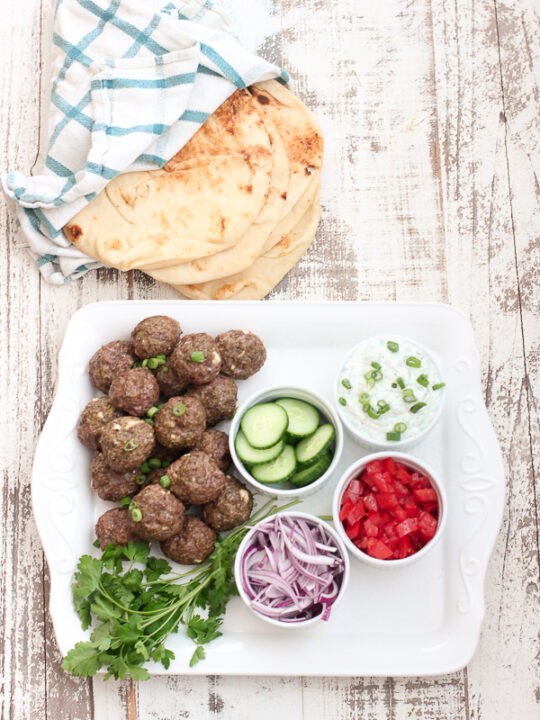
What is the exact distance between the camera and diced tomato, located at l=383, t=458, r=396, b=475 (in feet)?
9.42

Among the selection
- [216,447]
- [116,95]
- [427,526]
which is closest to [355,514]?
[427,526]

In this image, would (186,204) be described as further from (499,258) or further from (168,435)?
(499,258)

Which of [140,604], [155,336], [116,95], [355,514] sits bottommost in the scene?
[140,604]

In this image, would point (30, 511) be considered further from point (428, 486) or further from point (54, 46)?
point (54, 46)

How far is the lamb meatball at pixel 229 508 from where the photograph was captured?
9.39 feet

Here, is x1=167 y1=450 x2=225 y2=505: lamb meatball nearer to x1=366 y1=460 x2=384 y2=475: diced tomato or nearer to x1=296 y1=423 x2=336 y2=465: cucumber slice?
x1=296 y1=423 x2=336 y2=465: cucumber slice

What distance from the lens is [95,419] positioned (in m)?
2.98

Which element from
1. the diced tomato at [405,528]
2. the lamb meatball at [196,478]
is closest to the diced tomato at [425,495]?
the diced tomato at [405,528]

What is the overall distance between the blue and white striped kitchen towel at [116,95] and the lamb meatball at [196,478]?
1139 millimetres

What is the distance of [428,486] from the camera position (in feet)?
9.46

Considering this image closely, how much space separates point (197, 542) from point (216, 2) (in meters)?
2.61

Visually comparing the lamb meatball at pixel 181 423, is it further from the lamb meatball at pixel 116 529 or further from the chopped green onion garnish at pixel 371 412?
the chopped green onion garnish at pixel 371 412

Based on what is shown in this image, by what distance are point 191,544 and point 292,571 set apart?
43 cm

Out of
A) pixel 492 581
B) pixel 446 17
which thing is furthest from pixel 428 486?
pixel 446 17
